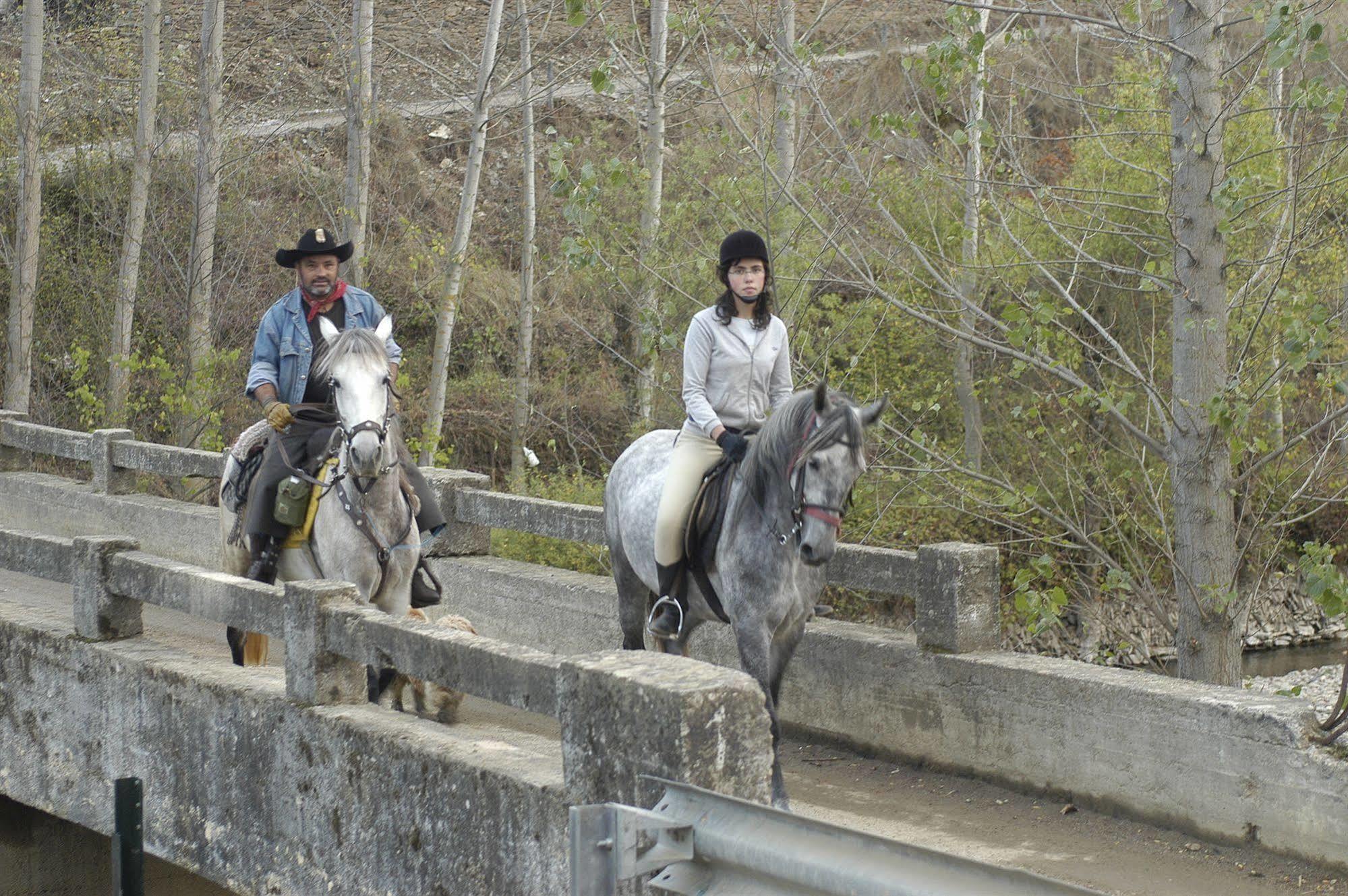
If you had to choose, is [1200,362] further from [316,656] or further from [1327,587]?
[316,656]

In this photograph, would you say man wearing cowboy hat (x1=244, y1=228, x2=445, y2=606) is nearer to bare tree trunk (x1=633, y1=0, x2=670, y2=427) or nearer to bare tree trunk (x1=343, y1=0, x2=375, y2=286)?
bare tree trunk (x1=633, y1=0, x2=670, y2=427)

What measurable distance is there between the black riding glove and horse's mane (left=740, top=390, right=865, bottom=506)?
0.16 feet

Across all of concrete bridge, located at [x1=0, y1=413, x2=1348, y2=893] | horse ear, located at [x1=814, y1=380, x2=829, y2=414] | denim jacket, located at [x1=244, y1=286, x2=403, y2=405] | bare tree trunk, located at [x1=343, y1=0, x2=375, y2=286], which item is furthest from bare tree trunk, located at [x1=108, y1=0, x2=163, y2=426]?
horse ear, located at [x1=814, y1=380, x2=829, y2=414]

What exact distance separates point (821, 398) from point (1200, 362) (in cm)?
336

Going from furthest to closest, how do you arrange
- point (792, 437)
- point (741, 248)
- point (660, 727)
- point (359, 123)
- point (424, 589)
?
1. point (359, 123)
2. point (424, 589)
3. point (741, 248)
4. point (792, 437)
5. point (660, 727)

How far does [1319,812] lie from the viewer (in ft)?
20.0

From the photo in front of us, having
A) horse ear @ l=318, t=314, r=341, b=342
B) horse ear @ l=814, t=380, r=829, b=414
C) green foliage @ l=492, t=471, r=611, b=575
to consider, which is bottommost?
green foliage @ l=492, t=471, r=611, b=575

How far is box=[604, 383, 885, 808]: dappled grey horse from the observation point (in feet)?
21.7

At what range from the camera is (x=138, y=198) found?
21281mm

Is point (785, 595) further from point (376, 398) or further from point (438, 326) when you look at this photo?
point (438, 326)

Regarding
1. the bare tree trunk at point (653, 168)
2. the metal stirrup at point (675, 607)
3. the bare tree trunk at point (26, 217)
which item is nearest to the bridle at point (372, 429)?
the metal stirrup at point (675, 607)

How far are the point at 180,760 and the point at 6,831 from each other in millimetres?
3077

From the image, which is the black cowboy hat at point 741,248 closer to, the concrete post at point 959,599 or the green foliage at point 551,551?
the concrete post at point 959,599

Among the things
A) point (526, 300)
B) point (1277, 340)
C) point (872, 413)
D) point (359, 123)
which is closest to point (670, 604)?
point (872, 413)
